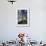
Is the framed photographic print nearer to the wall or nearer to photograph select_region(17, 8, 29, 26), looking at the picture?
photograph select_region(17, 8, 29, 26)

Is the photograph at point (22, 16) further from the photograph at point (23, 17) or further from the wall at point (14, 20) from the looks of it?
the wall at point (14, 20)

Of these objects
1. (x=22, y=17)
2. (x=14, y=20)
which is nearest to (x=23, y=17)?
(x=22, y=17)

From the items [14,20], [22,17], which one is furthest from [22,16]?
[14,20]

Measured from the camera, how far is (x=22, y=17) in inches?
214

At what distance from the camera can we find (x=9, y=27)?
539 centimetres

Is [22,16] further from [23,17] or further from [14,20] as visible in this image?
[14,20]

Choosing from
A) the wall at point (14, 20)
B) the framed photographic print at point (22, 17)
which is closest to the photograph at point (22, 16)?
the framed photographic print at point (22, 17)

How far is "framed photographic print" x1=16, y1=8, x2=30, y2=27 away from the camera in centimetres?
541

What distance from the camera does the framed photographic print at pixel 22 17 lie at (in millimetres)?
5411

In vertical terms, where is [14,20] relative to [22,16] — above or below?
below

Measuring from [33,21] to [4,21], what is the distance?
118 cm

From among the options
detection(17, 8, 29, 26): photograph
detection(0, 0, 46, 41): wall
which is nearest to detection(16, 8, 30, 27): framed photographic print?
detection(17, 8, 29, 26): photograph

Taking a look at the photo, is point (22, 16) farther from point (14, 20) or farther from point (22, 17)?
point (14, 20)

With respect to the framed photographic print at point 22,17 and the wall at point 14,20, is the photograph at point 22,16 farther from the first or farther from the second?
the wall at point 14,20
